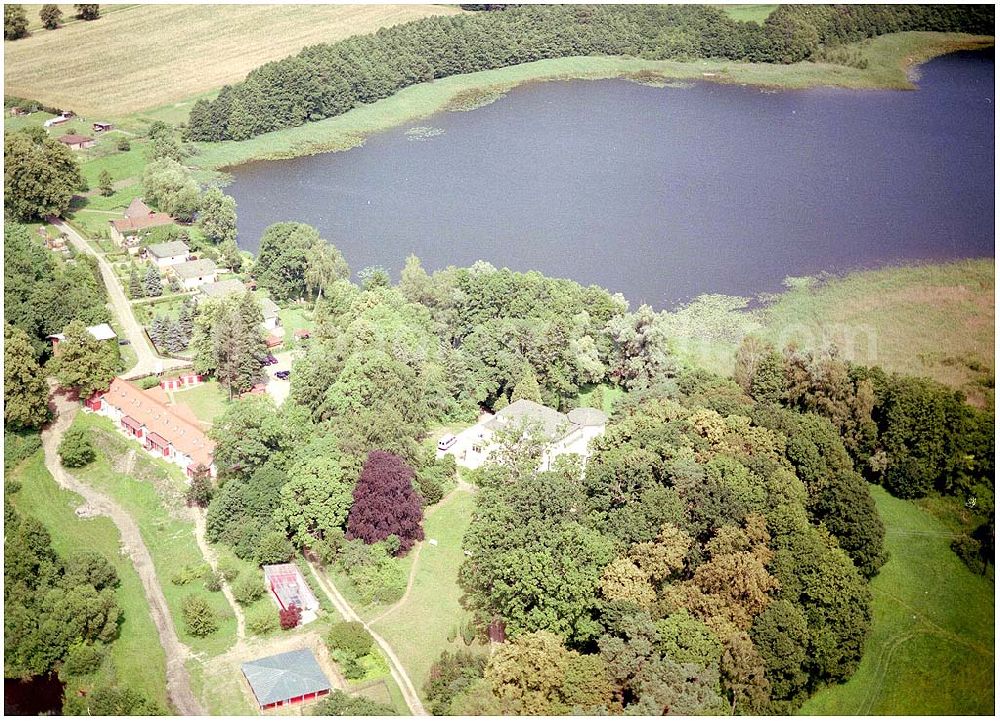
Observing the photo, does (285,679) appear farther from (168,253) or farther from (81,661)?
(168,253)

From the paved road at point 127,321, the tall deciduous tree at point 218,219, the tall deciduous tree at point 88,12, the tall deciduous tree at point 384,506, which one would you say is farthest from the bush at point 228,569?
the tall deciduous tree at point 88,12

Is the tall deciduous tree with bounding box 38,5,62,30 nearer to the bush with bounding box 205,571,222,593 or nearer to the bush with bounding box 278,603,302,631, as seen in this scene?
the bush with bounding box 205,571,222,593

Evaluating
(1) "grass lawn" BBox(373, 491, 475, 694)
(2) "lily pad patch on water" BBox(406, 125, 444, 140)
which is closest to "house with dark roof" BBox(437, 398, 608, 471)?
(1) "grass lawn" BBox(373, 491, 475, 694)

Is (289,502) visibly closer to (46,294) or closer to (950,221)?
(46,294)

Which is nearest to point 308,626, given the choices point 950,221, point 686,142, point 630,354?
point 630,354

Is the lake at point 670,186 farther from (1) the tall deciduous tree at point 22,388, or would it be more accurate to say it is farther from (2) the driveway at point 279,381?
(1) the tall deciduous tree at point 22,388

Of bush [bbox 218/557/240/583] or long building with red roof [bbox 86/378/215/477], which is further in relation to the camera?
long building with red roof [bbox 86/378/215/477]
